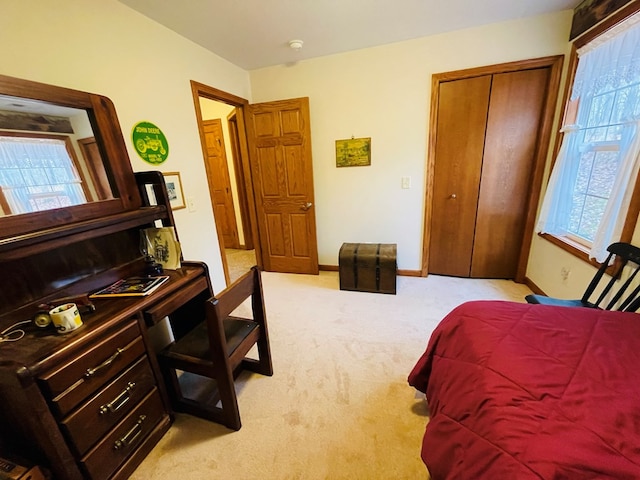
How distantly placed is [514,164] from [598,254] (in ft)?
3.75

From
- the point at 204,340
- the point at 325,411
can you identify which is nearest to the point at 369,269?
the point at 325,411

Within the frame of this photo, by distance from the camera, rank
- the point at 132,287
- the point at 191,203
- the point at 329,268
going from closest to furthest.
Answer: the point at 132,287 < the point at 191,203 < the point at 329,268

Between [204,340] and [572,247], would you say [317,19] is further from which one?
[572,247]

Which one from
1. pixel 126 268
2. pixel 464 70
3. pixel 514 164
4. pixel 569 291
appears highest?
pixel 464 70

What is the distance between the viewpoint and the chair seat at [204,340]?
4.64 ft

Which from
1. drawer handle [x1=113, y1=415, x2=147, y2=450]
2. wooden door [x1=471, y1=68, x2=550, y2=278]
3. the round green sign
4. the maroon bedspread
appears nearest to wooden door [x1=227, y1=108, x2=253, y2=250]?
the round green sign

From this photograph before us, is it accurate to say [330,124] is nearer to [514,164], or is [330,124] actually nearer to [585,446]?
[514,164]

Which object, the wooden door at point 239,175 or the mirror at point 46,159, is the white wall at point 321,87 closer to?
the mirror at point 46,159

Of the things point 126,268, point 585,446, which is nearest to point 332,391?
point 585,446

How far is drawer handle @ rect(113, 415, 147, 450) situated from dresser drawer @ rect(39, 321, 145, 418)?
314mm

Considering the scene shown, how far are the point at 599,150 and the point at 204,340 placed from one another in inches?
122

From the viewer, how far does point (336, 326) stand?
2.29 m

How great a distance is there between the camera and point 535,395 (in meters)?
0.85

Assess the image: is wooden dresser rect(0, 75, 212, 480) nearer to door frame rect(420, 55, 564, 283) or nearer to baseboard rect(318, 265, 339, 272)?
baseboard rect(318, 265, 339, 272)
